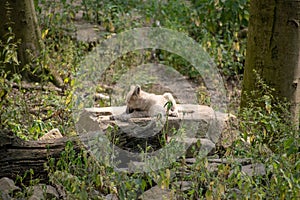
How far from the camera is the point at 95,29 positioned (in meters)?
8.73

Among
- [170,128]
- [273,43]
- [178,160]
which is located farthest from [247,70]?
[178,160]

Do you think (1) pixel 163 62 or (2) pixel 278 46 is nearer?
(2) pixel 278 46

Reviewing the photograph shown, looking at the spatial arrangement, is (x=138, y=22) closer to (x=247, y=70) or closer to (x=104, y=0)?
(x=104, y=0)

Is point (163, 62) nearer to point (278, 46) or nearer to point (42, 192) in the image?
point (278, 46)

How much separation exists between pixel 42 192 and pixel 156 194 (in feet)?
2.49

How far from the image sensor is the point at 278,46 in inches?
206

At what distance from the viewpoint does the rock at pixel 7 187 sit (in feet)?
12.9

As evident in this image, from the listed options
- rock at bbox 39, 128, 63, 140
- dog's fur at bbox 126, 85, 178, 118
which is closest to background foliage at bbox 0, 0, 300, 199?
rock at bbox 39, 128, 63, 140

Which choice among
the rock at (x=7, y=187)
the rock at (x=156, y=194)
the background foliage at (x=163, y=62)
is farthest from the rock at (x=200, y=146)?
the rock at (x=7, y=187)

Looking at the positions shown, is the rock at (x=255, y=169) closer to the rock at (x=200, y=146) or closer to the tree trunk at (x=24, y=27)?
the rock at (x=200, y=146)

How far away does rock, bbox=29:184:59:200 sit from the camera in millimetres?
3962

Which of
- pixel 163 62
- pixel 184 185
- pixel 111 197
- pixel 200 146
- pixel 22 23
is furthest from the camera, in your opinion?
pixel 163 62

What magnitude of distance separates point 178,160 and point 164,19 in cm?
490

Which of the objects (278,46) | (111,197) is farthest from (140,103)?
(111,197)
